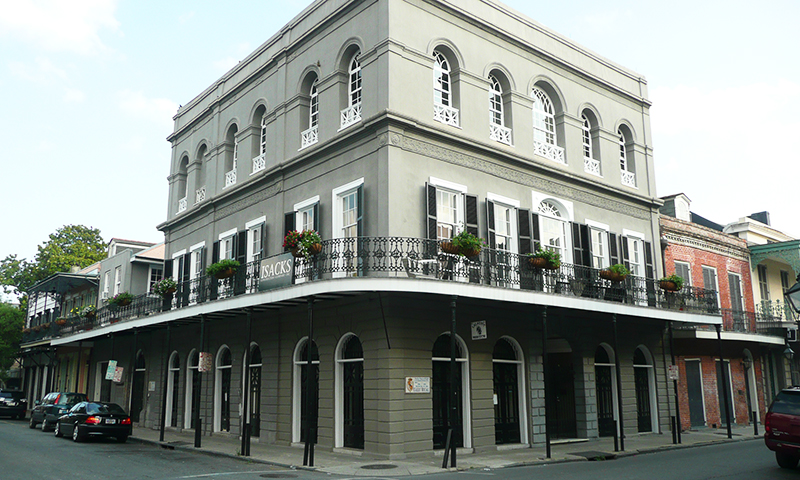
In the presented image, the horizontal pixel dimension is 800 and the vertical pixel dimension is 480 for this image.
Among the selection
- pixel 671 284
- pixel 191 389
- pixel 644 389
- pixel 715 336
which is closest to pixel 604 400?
pixel 644 389

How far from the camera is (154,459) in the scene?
14055 millimetres

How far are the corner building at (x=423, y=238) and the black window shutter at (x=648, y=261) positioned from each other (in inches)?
3.7

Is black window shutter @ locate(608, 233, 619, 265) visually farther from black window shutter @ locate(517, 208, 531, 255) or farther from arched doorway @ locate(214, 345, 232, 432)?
arched doorway @ locate(214, 345, 232, 432)

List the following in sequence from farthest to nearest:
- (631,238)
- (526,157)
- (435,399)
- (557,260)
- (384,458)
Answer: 1. (631,238)
2. (526,157)
3. (557,260)
4. (435,399)
5. (384,458)

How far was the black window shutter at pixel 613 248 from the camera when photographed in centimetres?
2003

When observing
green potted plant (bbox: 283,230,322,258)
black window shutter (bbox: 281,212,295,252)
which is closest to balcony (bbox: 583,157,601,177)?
black window shutter (bbox: 281,212,295,252)

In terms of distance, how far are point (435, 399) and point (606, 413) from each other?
720 cm

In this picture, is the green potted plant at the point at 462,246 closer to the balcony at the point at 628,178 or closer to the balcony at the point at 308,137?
the balcony at the point at 308,137

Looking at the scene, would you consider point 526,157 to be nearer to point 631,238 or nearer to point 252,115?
point 631,238

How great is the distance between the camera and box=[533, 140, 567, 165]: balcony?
18.7 meters

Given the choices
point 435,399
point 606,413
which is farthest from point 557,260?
point 606,413

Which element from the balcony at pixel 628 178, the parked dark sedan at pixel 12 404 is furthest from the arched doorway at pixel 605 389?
the parked dark sedan at pixel 12 404

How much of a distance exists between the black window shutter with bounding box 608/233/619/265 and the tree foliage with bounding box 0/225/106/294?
3538 cm

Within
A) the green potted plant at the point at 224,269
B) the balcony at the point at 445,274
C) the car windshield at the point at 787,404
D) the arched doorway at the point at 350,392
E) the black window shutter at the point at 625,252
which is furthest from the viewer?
the black window shutter at the point at 625,252
